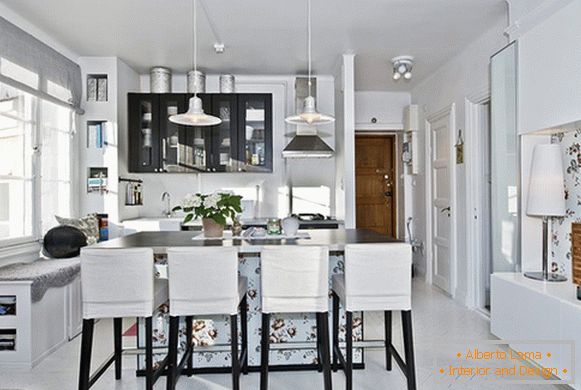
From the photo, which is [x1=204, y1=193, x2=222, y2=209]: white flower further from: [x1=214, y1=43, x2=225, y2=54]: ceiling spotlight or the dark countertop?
[x1=214, y1=43, x2=225, y2=54]: ceiling spotlight

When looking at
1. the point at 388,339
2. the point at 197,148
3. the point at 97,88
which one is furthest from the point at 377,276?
the point at 97,88

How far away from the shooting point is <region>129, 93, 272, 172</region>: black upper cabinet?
498 centimetres

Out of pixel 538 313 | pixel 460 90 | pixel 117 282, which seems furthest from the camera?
pixel 460 90

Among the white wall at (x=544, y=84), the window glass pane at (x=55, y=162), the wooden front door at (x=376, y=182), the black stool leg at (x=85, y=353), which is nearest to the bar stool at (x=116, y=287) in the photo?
the black stool leg at (x=85, y=353)

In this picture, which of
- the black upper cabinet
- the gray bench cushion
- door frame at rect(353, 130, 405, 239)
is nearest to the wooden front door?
door frame at rect(353, 130, 405, 239)

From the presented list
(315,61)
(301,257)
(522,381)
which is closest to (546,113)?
(522,381)

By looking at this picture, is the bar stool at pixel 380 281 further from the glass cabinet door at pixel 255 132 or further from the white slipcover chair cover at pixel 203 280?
the glass cabinet door at pixel 255 132

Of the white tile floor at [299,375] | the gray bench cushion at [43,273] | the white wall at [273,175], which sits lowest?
the white tile floor at [299,375]

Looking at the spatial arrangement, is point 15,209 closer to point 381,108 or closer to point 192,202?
point 192,202

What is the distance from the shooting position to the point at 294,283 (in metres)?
2.29

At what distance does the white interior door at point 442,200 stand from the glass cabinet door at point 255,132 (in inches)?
82.7

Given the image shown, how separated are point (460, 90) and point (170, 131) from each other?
3369mm

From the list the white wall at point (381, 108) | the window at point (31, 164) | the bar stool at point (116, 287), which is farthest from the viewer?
the white wall at point (381, 108)

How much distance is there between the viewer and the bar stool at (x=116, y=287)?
221cm
